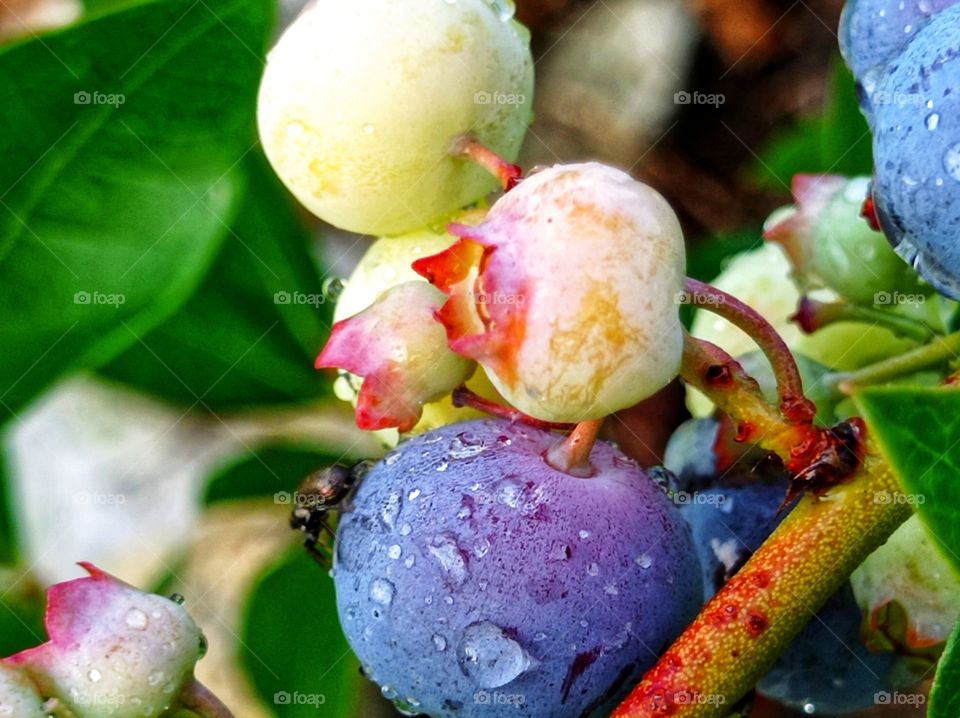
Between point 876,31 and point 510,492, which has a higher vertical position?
point 876,31

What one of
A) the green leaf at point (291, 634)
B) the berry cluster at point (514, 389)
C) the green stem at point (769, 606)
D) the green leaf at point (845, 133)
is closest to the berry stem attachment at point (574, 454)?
the berry cluster at point (514, 389)

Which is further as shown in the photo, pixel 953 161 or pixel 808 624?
pixel 808 624

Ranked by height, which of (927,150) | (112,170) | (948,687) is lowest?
(112,170)

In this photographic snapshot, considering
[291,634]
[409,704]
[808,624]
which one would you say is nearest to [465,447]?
[409,704]

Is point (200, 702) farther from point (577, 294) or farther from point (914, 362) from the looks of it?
point (914, 362)

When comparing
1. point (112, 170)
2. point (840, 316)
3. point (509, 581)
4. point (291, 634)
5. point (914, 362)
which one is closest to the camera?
point (509, 581)

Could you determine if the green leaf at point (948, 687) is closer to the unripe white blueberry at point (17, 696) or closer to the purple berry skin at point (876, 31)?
the purple berry skin at point (876, 31)

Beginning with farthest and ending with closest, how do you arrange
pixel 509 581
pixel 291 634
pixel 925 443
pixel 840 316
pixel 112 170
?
pixel 291 634 → pixel 112 170 → pixel 840 316 → pixel 509 581 → pixel 925 443
